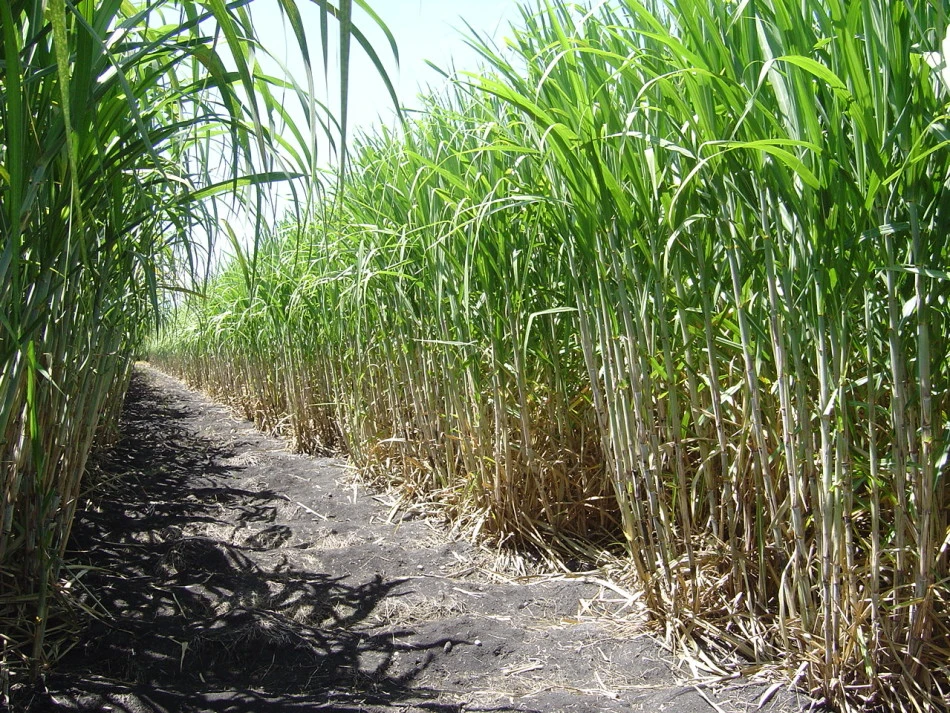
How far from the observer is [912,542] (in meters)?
1.27

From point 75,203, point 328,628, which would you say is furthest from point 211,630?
point 75,203

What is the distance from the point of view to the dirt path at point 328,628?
4.97ft

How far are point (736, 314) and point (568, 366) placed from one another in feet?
2.74

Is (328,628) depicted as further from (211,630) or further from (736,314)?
(736,314)

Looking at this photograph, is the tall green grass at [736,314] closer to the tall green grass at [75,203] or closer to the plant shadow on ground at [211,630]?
the tall green grass at [75,203]

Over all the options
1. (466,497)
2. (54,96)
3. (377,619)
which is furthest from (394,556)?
(54,96)

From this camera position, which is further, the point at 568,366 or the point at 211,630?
the point at 568,366

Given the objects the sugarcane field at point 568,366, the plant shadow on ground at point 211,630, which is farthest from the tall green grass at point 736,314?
the plant shadow on ground at point 211,630

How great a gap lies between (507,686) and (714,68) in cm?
130

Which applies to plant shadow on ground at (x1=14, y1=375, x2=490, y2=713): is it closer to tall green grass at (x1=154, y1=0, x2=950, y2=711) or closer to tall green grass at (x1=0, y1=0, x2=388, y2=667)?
tall green grass at (x1=0, y1=0, x2=388, y2=667)

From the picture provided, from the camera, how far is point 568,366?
7.49ft

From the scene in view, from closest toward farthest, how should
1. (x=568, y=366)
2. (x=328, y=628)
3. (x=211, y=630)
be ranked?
(x=211, y=630)
(x=328, y=628)
(x=568, y=366)

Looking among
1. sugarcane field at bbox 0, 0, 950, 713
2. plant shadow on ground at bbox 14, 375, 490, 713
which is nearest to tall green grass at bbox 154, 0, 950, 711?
sugarcane field at bbox 0, 0, 950, 713

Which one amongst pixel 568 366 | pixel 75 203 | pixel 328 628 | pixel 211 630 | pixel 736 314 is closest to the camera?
pixel 75 203
